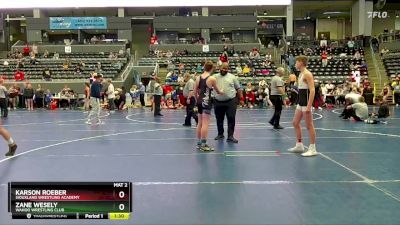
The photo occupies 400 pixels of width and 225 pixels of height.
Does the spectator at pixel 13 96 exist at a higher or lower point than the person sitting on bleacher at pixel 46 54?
lower

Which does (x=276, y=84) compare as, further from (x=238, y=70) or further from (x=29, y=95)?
(x=238, y=70)

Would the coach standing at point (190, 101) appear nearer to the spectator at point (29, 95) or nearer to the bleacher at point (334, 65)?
the spectator at point (29, 95)

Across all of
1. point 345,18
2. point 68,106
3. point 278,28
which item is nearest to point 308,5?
point 278,28

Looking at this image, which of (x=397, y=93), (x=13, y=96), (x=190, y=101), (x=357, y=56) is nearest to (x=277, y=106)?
(x=190, y=101)

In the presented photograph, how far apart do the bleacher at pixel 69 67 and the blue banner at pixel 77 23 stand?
5412 mm

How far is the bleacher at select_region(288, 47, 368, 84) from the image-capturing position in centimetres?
2927

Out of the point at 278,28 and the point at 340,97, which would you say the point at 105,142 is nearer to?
the point at 340,97

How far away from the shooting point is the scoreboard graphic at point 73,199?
9.45 feet

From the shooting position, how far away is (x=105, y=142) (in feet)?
32.1

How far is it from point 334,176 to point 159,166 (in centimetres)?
262

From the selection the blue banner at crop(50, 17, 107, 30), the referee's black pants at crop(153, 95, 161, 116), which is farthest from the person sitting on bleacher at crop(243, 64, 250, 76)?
the blue banner at crop(50, 17, 107, 30)

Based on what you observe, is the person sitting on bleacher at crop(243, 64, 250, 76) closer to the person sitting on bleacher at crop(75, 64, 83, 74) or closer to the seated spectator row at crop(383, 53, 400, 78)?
the seated spectator row at crop(383, 53, 400, 78)

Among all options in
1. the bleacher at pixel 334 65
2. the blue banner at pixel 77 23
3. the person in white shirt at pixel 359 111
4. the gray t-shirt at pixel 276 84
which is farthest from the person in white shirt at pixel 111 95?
the blue banner at pixel 77 23

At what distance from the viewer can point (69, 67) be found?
33.0m
